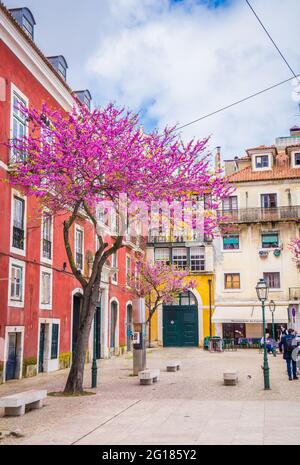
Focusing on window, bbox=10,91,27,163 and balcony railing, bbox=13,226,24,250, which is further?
balcony railing, bbox=13,226,24,250

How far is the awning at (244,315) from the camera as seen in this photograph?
35.0 metres

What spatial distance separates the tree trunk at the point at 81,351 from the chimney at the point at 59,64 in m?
11.9

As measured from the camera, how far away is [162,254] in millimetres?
39719

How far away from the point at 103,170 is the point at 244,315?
76.5ft

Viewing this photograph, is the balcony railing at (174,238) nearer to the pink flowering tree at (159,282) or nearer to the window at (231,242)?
the window at (231,242)

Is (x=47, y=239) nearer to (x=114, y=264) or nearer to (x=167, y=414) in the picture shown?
(x=114, y=264)

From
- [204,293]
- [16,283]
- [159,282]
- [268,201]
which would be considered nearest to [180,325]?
[204,293]

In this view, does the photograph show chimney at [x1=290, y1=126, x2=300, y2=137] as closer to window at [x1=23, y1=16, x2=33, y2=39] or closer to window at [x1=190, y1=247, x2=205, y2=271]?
window at [x1=190, y1=247, x2=205, y2=271]

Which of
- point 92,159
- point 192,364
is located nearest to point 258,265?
point 192,364

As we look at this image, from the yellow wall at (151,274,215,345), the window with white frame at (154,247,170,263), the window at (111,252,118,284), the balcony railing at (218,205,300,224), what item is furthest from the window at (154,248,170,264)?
the window at (111,252,118,284)

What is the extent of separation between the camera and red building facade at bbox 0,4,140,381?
1775cm

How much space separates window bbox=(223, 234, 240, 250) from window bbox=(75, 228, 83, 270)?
1565cm

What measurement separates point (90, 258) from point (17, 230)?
7.24 m
